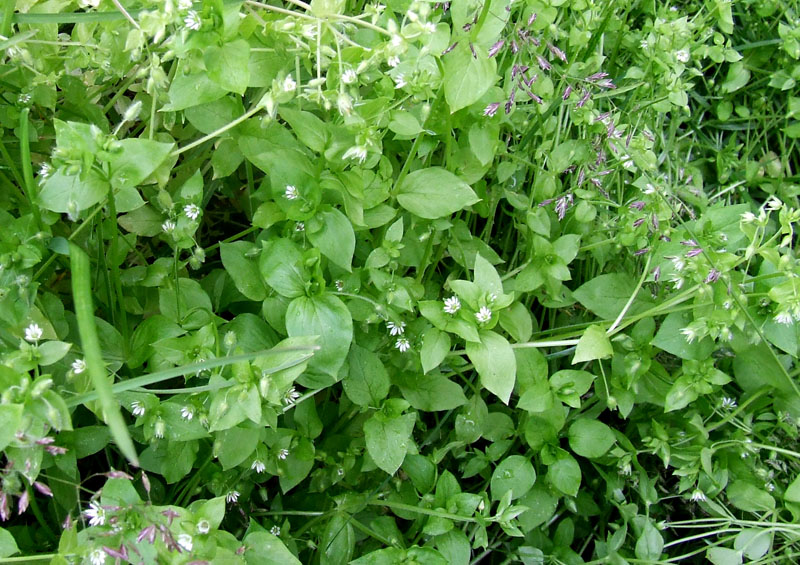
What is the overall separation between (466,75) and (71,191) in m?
0.55

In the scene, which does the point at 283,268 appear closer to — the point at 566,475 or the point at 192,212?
the point at 192,212

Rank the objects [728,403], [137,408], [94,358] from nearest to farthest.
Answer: [94,358]
[137,408]
[728,403]

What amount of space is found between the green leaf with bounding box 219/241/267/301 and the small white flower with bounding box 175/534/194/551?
38cm

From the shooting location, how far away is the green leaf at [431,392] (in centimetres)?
119

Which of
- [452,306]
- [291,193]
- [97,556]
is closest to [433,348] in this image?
[452,306]

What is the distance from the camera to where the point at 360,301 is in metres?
1.10

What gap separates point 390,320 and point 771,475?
2.58 feet

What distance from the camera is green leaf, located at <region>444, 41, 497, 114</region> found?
991mm

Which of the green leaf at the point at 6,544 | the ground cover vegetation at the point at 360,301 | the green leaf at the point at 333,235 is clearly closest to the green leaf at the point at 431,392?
the ground cover vegetation at the point at 360,301

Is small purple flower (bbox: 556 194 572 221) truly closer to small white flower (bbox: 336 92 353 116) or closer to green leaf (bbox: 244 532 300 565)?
small white flower (bbox: 336 92 353 116)

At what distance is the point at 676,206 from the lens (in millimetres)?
1249

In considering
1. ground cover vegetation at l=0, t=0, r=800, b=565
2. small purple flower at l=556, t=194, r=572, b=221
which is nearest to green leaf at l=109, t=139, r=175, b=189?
ground cover vegetation at l=0, t=0, r=800, b=565

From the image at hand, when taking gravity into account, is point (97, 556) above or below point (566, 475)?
above

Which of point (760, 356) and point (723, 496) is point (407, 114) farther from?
point (723, 496)
